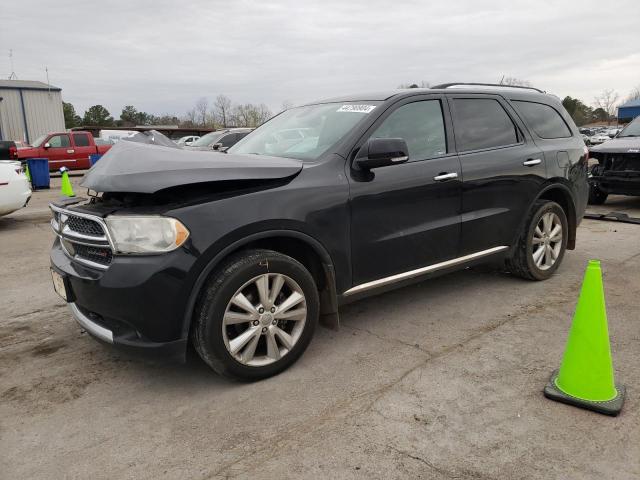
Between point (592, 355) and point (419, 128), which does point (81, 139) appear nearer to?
point (419, 128)

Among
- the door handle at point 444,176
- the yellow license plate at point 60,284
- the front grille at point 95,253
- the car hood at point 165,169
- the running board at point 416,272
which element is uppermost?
the car hood at point 165,169

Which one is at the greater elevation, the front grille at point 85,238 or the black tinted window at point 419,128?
the black tinted window at point 419,128

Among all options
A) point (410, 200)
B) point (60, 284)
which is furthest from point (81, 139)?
point (410, 200)

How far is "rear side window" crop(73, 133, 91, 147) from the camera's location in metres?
20.8

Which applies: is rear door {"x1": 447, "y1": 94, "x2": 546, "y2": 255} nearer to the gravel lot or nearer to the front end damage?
the gravel lot

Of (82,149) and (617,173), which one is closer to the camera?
(617,173)

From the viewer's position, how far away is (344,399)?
2.93m

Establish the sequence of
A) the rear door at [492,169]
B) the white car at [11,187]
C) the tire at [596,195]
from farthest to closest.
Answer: the tire at [596,195], the white car at [11,187], the rear door at [492,169]

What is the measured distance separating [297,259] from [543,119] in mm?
3122

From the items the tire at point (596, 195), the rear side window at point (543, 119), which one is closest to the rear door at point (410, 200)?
the rear side window at point (543, 119)

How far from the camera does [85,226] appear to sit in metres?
3.04

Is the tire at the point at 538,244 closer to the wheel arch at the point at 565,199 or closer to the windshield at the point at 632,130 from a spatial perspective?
the wheel arch at the point at 565,199

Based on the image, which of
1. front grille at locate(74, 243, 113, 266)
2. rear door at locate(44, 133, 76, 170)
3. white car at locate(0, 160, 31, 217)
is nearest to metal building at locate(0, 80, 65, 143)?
rear door at locate(44, 133, 76, 170)

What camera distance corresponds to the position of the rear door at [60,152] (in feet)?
66.4
